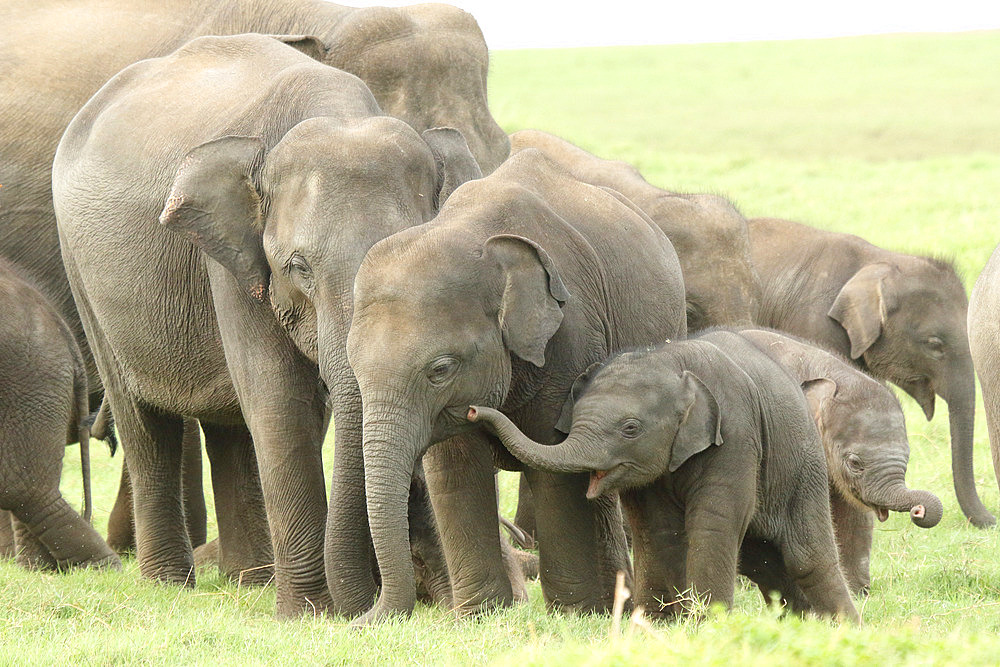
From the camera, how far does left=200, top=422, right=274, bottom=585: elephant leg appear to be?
8.12m

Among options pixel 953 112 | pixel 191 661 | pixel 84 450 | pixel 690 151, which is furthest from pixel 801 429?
pixel 953 112

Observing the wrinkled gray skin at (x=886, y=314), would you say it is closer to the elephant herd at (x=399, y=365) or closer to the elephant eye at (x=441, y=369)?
the elephant herd at (x=399, y=365)

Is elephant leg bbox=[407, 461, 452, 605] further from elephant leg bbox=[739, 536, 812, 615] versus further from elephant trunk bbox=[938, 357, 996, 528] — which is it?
elephant trunk bbox=[938, 357, 996, 528]

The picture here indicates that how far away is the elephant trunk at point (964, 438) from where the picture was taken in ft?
32.4

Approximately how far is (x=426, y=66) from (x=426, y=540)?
260 centimetres

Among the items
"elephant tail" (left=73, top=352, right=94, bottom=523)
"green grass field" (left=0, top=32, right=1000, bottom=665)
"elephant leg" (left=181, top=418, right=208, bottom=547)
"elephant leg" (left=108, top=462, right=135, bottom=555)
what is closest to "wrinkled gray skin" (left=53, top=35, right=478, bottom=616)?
"elephant tail" (left=73, top=352, right=94, bottom=523)

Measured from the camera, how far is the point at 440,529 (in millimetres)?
6168

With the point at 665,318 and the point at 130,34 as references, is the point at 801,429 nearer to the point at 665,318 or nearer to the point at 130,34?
the point at 665,318

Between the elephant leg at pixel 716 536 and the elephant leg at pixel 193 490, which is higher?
the elephant leg at pixel 716 536

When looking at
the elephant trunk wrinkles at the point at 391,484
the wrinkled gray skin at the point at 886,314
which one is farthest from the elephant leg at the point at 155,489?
the wrinkled gray skin at the point at 886,314

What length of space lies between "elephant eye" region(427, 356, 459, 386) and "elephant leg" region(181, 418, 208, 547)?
3843 millimetres

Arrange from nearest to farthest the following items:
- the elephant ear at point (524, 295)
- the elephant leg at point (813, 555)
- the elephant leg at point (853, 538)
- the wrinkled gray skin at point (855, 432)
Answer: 1. the elephant ear at point (524, 295)
2. the elephant leg at point (813, 555)
3. the wrinkled gray skin at point (855, 432)
4. the elephant leg at point (853, 538)

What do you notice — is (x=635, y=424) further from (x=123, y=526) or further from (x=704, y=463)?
(x=123, y=526)

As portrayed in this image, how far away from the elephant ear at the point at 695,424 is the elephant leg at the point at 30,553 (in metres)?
3.74
